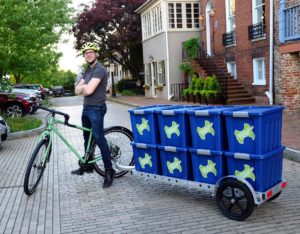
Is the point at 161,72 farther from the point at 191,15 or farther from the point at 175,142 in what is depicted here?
the point at 175,142

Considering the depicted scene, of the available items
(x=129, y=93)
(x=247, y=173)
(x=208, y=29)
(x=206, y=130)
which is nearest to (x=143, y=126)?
(x=206, y=130)

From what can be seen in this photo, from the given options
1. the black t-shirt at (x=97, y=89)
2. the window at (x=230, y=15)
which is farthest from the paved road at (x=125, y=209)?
the window at (x=230, y=15)

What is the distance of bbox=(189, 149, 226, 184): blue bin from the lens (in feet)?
16.6

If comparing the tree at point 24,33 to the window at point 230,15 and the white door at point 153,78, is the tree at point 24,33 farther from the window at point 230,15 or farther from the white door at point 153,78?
the white door at point 153,78

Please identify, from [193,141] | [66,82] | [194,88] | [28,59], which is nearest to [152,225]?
[193,141]

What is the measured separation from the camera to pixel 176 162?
554cm

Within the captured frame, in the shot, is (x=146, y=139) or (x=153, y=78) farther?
(x=153, y=78)

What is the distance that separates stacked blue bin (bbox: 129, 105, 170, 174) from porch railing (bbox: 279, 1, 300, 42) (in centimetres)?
858

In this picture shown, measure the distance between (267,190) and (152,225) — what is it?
1.37m

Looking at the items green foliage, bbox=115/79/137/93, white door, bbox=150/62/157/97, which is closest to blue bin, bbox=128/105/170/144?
white door, bbox=150/62/157/97

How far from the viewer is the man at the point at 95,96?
6082 millimetres

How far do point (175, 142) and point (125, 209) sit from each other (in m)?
1.06

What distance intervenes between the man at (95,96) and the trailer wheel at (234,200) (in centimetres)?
199

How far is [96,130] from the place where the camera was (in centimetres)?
621
